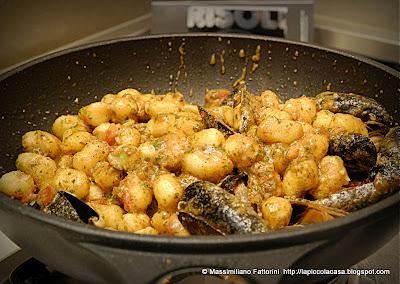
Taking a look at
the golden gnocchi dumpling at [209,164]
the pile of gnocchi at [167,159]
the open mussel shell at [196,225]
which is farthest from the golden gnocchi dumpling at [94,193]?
the open mussel shell at [196,225]

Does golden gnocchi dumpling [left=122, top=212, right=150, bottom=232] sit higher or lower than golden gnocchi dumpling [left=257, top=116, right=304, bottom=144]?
lower

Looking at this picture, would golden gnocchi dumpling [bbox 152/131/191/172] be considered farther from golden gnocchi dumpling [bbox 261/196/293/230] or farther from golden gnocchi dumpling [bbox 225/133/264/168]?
golden gnocchi dumpling [bbox 261/196/293/230]

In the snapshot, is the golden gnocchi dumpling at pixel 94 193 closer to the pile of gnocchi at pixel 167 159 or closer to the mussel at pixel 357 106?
the pile of gnocchi at pixel 167 159

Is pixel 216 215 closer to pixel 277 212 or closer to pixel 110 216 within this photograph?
pixel 277 212

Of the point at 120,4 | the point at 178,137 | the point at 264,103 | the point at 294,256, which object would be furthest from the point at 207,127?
the point at 120,4

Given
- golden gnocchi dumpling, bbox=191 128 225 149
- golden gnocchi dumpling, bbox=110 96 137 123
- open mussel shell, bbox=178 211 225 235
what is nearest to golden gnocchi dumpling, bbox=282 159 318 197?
golden gnocchi dumpling, bbox=191 128 225 149

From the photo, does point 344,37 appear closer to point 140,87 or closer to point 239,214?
point 140,87
